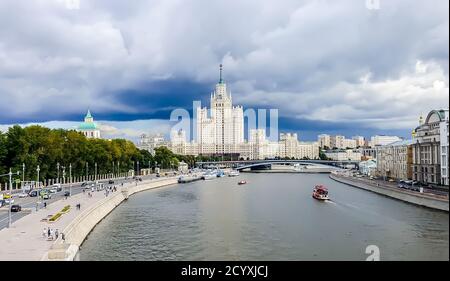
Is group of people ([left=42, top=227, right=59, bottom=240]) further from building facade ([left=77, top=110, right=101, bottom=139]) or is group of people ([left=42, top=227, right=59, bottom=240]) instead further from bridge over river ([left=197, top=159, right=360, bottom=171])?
building facade ([left=77, top=110, right=101, bottom=139])

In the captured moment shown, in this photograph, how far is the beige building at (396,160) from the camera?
969 inches

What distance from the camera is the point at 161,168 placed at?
159 ft

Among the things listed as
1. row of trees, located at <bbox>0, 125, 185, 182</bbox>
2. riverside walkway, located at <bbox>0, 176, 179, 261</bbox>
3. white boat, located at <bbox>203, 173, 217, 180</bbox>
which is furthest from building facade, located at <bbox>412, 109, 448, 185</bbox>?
white boat, located at <bbox>203, 173, 217, 180</bbox>

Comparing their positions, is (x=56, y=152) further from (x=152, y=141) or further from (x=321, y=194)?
(x=152, y=141)

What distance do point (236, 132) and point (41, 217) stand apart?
→ 53435mm

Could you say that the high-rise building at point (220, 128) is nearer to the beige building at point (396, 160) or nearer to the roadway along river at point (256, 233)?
the beige building at point (396, 160)

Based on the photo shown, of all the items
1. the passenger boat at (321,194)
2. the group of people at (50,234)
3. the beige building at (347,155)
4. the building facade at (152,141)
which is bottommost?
the passenger boat at (321,194)

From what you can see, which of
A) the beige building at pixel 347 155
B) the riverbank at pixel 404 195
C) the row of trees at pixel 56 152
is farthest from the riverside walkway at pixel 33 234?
the beige building at pixel 347 155

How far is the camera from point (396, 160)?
1101 inches

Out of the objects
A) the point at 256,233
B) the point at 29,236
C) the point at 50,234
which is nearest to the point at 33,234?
the point at 29,236

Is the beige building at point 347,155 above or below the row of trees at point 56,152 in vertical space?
below

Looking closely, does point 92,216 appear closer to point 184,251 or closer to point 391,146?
point 184,251
